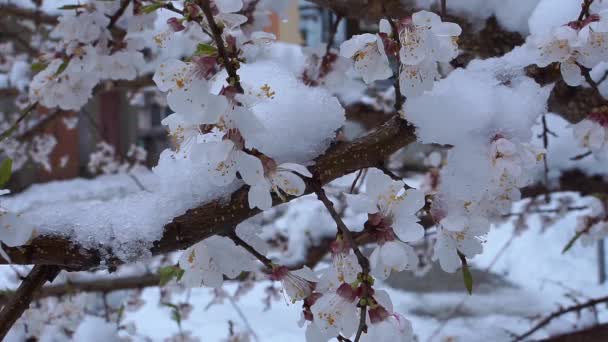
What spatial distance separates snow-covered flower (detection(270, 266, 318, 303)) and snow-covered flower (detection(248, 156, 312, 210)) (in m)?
0.12

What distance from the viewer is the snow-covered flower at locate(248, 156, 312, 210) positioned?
0.61 meters

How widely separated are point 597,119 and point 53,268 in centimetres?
81

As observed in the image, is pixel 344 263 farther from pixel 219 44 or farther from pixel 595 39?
pixel 595 39

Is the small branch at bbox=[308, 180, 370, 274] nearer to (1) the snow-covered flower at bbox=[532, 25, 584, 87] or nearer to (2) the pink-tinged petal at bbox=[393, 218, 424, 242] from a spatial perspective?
(2) the pink-tinged petal at bbox=[393, 218, 424, 242]

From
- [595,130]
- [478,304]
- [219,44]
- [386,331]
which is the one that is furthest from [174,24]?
[478,304]

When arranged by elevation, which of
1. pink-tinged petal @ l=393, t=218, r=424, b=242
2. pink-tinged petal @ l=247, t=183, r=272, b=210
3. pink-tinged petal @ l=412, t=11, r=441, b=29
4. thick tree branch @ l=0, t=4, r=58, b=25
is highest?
pink-tinged petal @ l=412, t=11, r=441, b=29

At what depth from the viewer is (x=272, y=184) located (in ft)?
2.05

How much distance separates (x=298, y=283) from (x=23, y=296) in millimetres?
337

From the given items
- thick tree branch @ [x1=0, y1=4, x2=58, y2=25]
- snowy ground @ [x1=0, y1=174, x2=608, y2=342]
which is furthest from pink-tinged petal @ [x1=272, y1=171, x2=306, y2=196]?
snowy ground @ [x1=0, y1=174, x2=608, y2=342]

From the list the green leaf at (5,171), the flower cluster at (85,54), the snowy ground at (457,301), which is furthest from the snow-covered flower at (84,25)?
the snowy ground at (457,301)

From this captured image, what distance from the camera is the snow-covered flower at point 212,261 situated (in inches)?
30.1

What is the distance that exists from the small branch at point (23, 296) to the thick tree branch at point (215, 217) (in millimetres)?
29

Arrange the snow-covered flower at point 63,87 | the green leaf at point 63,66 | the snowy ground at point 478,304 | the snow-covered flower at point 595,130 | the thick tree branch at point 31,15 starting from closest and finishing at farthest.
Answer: the snow-covered flower at point 595,130 → the green leaf at point 63,66 → the snow-covered flower at point 63,87 → the thick tree branch at point 31,15 → the snowy ground at point 478,304

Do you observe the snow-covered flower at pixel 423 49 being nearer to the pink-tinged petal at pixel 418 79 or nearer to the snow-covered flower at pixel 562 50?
the pink-tinged petal at pixel 418 79
